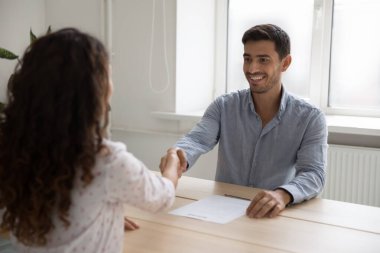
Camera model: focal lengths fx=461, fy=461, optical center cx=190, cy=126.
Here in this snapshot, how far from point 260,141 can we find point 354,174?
3.28 ft

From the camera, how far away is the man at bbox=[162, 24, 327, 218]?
6.40 ft

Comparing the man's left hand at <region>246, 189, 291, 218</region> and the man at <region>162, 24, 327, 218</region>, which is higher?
the man at <region>162, 24, 327, 218</region>

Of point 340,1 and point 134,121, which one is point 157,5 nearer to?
point 134,121

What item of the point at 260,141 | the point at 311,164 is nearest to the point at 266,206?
the point at 311,164

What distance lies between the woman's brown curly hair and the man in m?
1.04

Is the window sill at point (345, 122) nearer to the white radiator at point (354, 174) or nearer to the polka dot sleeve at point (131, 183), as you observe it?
the white radiator at point (354, 174)

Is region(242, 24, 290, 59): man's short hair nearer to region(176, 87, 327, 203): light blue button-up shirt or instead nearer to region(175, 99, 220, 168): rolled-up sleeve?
region(176, 87, 327, 203): light blue button-up shirt

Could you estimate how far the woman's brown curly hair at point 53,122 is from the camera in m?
0.86

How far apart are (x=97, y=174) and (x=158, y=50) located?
2.36 m

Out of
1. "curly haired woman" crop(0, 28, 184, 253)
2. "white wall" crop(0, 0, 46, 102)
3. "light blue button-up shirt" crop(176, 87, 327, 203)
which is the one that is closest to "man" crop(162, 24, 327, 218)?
"light blue button-up shirt" crop(176, 87, 327, 203)

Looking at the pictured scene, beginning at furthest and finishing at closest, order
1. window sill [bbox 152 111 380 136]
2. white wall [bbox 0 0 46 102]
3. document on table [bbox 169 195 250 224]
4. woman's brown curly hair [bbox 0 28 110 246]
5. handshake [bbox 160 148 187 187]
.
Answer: white wall [bbox 0 0 46 102], window sill [bbox 152 111 380 136], document on table [bbox 169 195 250 224], handshake [bbox 160 148 187 187], woman's brown curly hair [bbox 0 28 110 246]

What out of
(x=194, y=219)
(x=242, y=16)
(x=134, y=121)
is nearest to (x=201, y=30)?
(x=242, y=16)

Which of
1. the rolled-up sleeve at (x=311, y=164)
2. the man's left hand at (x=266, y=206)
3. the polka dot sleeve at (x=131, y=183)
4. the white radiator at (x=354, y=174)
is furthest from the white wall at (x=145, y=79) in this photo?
the polka dot sleeve at (x=131, y=183)

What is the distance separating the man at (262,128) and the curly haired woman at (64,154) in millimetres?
1004
